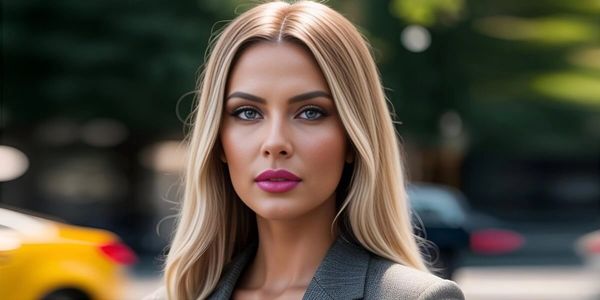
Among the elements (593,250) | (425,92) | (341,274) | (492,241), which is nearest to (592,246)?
(593,250)

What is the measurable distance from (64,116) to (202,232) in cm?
1742

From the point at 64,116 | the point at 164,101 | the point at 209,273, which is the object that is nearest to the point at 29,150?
the point at 64,116

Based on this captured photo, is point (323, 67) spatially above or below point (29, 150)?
below

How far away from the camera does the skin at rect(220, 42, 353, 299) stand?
244cm

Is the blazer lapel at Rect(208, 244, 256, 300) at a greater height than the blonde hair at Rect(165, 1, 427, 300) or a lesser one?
lesser

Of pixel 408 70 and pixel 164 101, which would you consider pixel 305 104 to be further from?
pixel 164 101

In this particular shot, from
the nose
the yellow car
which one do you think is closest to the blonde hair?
the nose

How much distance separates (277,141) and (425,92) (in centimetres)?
1439

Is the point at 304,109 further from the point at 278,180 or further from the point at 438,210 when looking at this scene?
the point at 438,210

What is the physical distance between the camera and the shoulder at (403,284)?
2.33m

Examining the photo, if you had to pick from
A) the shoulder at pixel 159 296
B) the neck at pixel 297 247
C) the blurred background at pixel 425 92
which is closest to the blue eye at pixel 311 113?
Answer: the neck at pixel 297 247

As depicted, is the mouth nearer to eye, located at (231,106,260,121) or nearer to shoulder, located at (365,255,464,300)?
eye, located at (231,106,260,121)

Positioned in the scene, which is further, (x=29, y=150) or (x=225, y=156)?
(x=29, y=150)

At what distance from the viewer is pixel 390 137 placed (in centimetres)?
253
